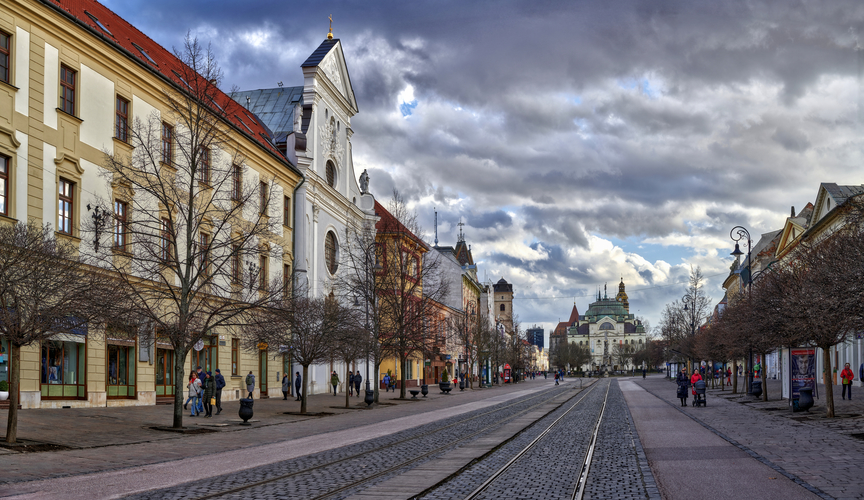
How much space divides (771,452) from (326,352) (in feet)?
68.4

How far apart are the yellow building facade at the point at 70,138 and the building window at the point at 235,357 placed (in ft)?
20.1

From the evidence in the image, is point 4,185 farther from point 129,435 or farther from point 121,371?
point 121,371

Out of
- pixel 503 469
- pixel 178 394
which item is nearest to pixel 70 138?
pixel 178 394

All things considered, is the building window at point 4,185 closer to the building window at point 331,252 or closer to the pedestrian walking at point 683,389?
the pedestrian walking at point 683,389

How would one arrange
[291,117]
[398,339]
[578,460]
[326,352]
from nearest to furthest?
[578,460] → [326,352] → [398,339] → [291,117]

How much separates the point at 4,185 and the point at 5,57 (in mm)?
3797

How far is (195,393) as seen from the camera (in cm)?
2864

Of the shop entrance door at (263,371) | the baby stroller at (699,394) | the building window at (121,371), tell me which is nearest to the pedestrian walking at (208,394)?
the building window at (121,371)

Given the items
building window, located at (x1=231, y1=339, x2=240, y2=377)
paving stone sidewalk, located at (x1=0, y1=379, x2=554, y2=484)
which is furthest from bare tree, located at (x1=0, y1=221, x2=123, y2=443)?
building window, located at (x1=231, y1=339, x2=240, y2=377)

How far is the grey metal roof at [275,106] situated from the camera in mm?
52875

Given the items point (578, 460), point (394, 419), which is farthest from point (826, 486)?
point (394, 419)

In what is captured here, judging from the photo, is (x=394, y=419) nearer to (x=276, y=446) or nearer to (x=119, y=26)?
(x=276, y=446)

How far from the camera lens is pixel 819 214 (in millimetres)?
58750

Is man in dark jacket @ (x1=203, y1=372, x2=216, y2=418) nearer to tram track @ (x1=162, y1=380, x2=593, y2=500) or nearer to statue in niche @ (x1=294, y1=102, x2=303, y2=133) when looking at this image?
tram track @ (x1=162, y1=380, x2=593, y2=500)
